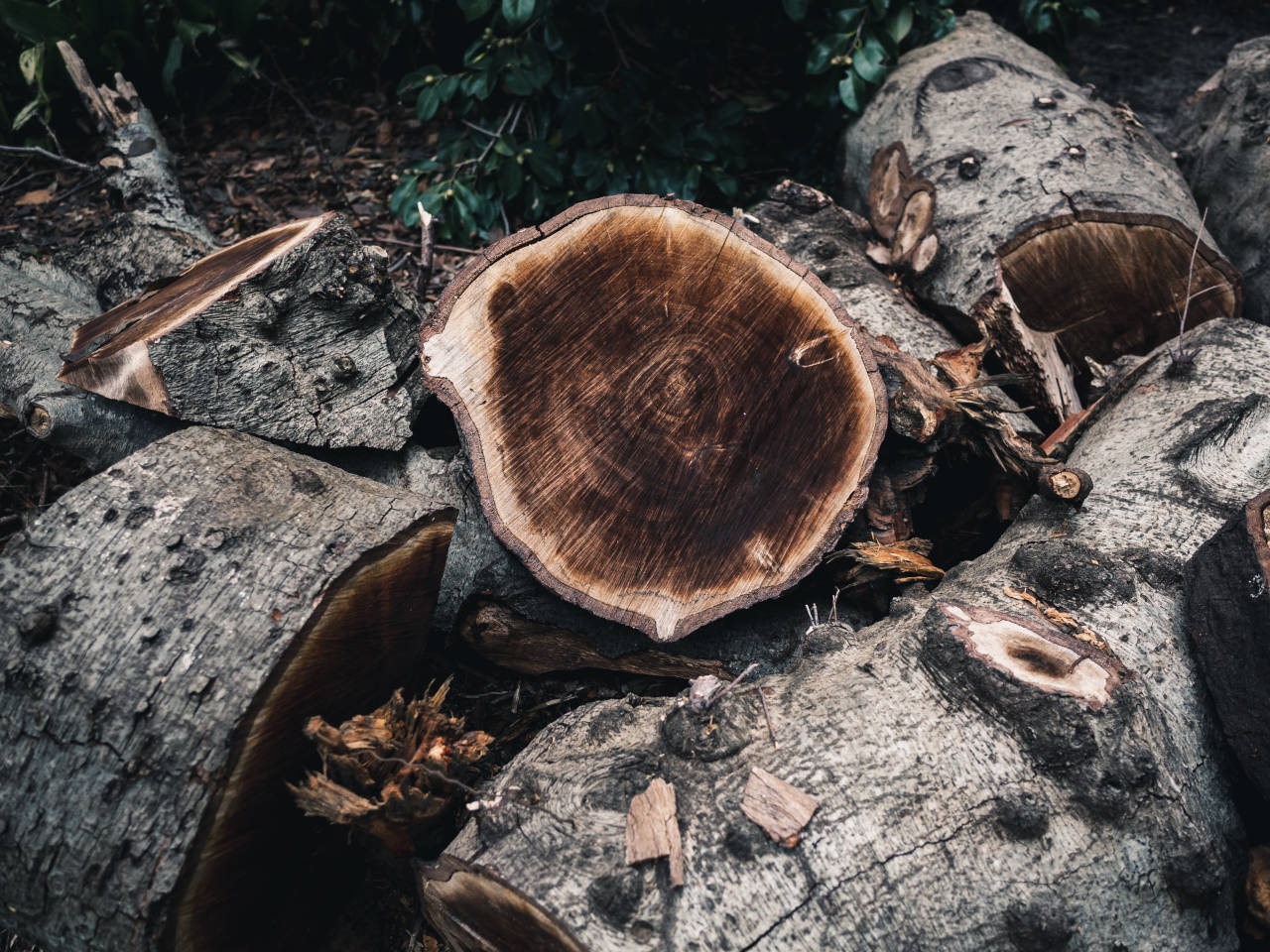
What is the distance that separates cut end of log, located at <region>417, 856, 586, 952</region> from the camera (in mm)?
1223

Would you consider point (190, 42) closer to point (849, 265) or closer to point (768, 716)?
point (849, 265)

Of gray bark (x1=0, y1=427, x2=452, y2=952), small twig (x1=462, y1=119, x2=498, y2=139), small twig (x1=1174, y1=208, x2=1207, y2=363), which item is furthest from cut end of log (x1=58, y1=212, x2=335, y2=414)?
small twig (x1=1174, y1=208, x2=1207, y2=363)

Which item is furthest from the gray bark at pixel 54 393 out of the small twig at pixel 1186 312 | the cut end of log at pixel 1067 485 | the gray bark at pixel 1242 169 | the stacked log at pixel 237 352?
the gray bark at pixel 1242 169

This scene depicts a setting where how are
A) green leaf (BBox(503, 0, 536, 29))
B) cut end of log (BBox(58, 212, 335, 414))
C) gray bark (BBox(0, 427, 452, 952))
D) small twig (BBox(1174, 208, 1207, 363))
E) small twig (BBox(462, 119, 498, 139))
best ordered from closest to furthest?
gray bark (BBox(0, 427, 452, 952))
cut end of log (BBox(58, 212, 335, 414))
small twig (BBox(1174, 208, 1207, 363))
green leaf (BBox(503, 0, 536, 29))
small twig (BBox(462, 119, 498, 139))

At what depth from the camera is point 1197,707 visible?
4.96ft

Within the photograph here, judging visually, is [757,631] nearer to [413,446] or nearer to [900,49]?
[413,446]

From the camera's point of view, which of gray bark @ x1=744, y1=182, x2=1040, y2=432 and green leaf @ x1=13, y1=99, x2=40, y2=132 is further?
green leaf @ x1=13, y1=99, x2=40, y2=132

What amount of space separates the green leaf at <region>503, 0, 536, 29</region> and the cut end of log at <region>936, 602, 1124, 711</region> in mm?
2151

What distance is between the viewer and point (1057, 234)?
7.73ft

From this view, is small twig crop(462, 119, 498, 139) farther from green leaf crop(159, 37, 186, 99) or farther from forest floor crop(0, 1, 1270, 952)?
green leaf crop(159, 37, 186, 99)

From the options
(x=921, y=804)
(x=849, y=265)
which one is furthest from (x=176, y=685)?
(x=849, y=265)

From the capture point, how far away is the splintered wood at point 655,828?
126cm

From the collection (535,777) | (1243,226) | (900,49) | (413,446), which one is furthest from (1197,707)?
(900,49)

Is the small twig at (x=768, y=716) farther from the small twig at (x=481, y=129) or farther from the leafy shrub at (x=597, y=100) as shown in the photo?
the small twig at (x=481, y=129)
